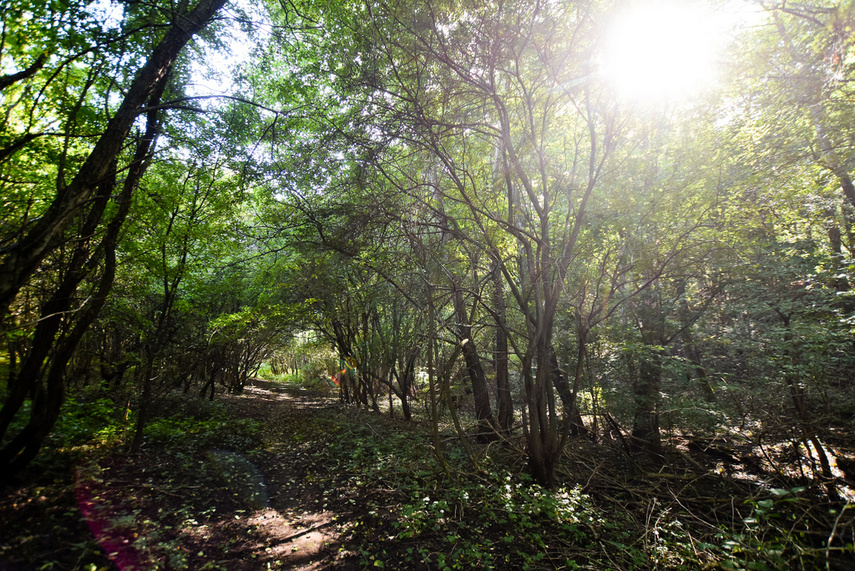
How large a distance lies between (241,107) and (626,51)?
6263 mm

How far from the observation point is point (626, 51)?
4016 mm

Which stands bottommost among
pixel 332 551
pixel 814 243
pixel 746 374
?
pixel 332 551

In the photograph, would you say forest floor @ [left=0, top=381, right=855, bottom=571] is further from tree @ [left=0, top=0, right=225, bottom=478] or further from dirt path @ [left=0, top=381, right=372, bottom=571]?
tree @ [left=0, top=0, right=225, bottom=478]

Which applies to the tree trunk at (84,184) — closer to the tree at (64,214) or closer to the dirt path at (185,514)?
the tree at (64,214)

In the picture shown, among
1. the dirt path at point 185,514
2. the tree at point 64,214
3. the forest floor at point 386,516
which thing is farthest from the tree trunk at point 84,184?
the forest floor at point 386,516

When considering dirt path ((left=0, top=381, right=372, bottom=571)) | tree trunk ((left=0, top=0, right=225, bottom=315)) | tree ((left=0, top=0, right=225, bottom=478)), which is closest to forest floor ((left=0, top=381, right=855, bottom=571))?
dirt path ((left=0, top=381, right=372, bottom=571))

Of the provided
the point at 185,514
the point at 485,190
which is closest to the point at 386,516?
the point at 185,514

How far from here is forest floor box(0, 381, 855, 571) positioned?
296 cm

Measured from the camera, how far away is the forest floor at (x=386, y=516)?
296 centimetres

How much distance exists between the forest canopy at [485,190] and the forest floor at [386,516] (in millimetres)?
465

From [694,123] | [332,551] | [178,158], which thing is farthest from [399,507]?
[694,123]

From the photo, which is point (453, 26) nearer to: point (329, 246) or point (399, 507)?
point (329, 246)

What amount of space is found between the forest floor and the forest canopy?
1.52 ft

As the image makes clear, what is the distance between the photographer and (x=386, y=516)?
3.93 metres
